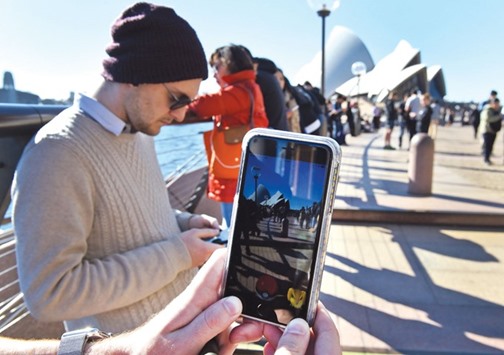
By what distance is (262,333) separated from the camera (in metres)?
0.89

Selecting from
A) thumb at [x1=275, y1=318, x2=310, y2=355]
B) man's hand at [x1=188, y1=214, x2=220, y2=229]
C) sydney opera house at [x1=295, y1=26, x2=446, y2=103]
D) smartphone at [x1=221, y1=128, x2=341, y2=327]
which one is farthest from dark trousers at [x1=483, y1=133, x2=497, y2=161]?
thumb at [x1=275, y1=318, x2=310, y2=355]

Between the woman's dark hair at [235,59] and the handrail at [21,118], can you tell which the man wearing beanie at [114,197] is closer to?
the handrail at [21,118]

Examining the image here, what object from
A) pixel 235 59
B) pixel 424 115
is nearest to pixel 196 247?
pixel 235 59

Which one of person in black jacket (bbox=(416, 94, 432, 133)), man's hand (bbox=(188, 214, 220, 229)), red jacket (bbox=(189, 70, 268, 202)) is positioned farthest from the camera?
person in black jacket (bbox=(416, 94, 432, 133))

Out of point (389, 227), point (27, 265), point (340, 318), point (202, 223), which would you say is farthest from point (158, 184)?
point (389, 227)

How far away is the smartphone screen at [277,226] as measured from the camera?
871mm

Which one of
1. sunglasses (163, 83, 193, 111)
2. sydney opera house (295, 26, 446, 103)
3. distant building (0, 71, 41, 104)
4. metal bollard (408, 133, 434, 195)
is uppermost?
sydney opera house (295, 26, 446, 103)

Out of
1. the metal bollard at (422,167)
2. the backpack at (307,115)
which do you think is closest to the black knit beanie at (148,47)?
the backpack at (307,115)

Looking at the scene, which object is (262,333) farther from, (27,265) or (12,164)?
(12,164)

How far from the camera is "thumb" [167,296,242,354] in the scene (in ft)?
2.46

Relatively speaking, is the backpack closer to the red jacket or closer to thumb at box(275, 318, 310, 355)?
the red jacket

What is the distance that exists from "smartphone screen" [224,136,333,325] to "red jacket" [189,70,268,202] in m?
1.90

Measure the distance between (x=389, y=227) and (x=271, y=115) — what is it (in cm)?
286

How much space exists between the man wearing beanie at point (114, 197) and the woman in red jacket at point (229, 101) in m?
1.08
